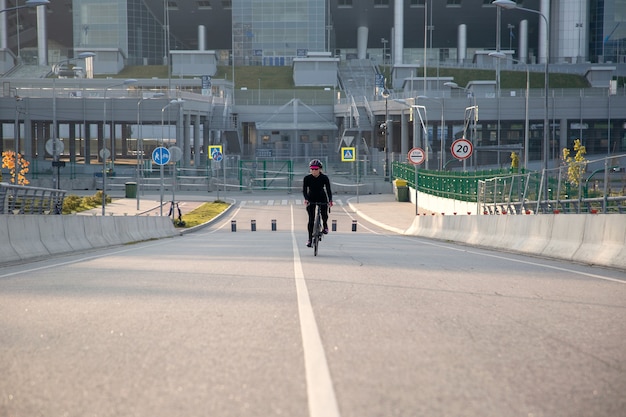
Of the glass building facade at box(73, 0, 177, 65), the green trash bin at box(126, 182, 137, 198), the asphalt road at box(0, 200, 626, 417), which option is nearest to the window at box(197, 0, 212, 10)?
the glass building facade at box(73, 0, 177, 65)

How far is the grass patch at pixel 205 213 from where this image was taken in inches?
1870

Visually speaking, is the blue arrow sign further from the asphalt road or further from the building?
the building

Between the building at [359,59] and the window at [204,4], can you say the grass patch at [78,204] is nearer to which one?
the building at [359,59]

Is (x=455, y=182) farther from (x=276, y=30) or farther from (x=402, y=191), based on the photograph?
(x=276, y=30)

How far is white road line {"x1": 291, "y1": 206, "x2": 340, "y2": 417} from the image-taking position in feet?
16.1

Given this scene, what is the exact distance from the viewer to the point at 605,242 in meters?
15.6

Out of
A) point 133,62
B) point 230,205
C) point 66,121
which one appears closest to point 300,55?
point 133,62

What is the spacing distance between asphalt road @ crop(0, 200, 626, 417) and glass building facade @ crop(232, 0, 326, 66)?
111m

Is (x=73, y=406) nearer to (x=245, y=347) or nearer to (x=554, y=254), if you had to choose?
(x=245, y=347)

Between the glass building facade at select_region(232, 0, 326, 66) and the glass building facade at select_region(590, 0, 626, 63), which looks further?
the glass building facade at select_region(232, 0, 326, 66)

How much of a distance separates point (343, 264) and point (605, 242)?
462 centimetres

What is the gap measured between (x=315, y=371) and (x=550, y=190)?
2233 cm

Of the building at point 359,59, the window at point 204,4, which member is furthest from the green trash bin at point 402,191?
the window at point 204,4

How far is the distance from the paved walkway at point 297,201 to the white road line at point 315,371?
33.5 metres
